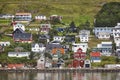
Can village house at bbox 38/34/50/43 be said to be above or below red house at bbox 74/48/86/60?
above

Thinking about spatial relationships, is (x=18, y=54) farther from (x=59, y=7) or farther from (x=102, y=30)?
(x=59, y=7)

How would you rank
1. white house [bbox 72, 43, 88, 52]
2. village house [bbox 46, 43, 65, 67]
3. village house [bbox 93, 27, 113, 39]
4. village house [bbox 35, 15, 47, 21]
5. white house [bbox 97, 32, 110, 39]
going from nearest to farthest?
village house [bbox 46, 43, 65, 67] < white house [bbox 72, 43, 88, 52] < white house [bbox 97, 32, 110, 39] < village house [bbox 93, 27, 113, 39] < village house [bbox 35, 15, 47, 21]

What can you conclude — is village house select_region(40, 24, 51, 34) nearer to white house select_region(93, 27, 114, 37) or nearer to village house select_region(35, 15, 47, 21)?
village house select_region(35, 15, 47, 21)

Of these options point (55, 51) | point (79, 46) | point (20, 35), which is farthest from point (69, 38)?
point (20, 35)

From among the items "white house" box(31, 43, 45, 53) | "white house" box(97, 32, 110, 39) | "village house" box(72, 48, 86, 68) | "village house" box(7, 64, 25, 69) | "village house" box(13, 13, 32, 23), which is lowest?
"village house" box(7, 64, 25, 69)

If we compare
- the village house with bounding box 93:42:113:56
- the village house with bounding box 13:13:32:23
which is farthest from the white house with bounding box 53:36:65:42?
the village house with bounding box 13:13:32:23

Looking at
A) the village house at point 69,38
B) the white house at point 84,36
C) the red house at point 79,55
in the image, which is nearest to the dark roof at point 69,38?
the village house at point 69,38
